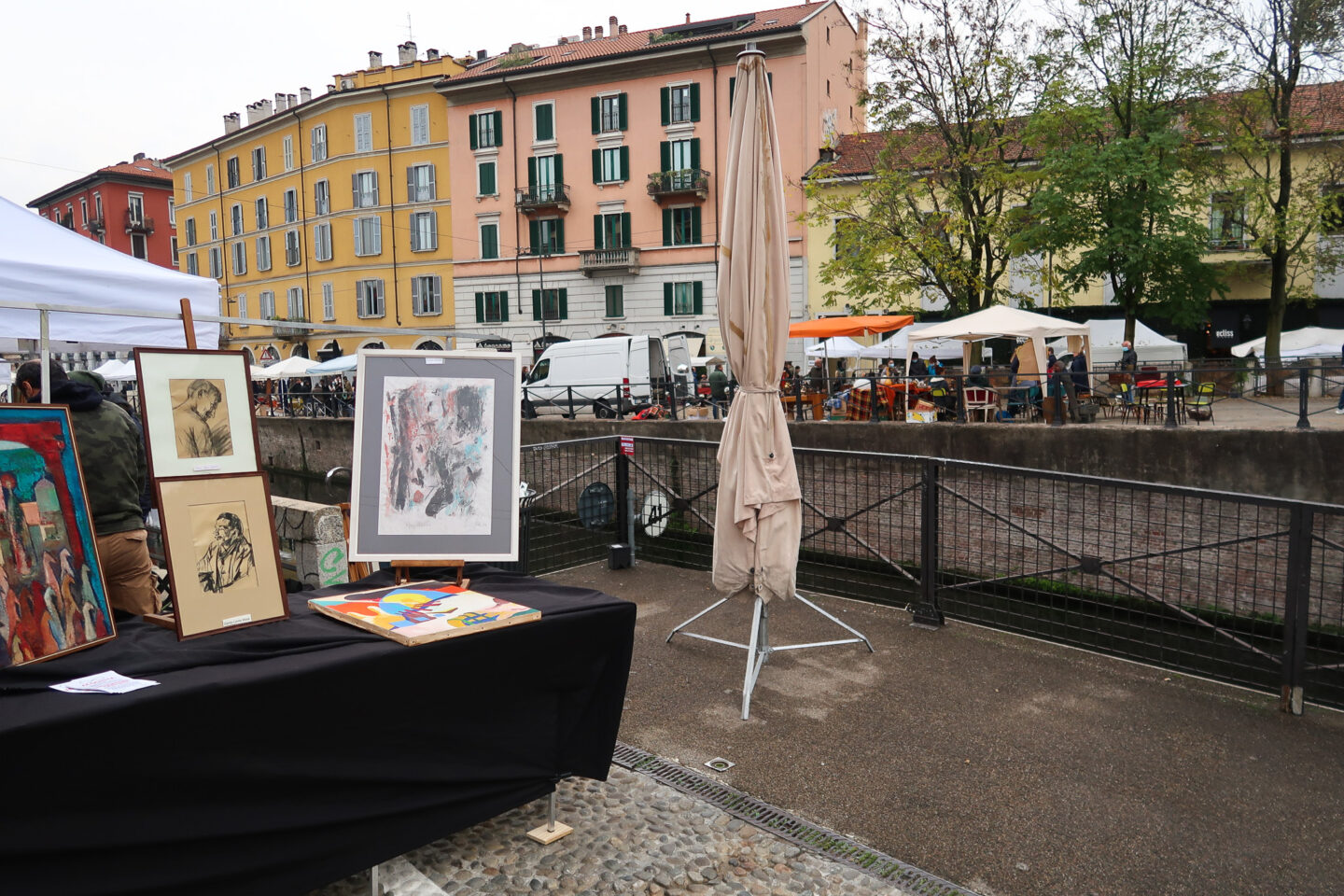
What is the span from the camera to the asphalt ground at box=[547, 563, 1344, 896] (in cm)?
327

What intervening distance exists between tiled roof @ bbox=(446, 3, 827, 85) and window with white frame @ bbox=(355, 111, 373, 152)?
488cm

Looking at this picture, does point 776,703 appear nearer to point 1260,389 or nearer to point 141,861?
point 141,861

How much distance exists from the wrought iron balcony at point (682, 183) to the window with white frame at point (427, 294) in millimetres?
11901

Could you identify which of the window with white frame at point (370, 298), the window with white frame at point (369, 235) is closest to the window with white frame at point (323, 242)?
the window with white frame at point (369, 235)

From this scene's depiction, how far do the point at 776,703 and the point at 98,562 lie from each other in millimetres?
3273

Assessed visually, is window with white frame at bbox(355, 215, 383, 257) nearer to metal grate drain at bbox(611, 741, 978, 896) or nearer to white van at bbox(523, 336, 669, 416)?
white van at bbox(523, 336, 669, 416)

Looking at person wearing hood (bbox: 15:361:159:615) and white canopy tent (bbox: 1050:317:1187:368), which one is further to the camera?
white canopy tent (bbox: 1050:317:1187:368)

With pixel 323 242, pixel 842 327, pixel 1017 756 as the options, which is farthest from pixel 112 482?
pixel 323 242

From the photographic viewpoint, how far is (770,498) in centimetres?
486

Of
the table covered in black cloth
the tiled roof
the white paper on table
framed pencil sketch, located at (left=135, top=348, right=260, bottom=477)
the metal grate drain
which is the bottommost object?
the metal grate drain

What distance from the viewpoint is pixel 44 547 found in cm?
268

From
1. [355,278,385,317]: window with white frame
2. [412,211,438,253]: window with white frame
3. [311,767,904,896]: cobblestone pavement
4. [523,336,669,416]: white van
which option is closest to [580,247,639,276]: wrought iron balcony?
[412,211,438,253]: window with white frame

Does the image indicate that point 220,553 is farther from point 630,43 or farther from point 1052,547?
point 630,43

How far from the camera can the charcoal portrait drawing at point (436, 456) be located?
3.75 meters
